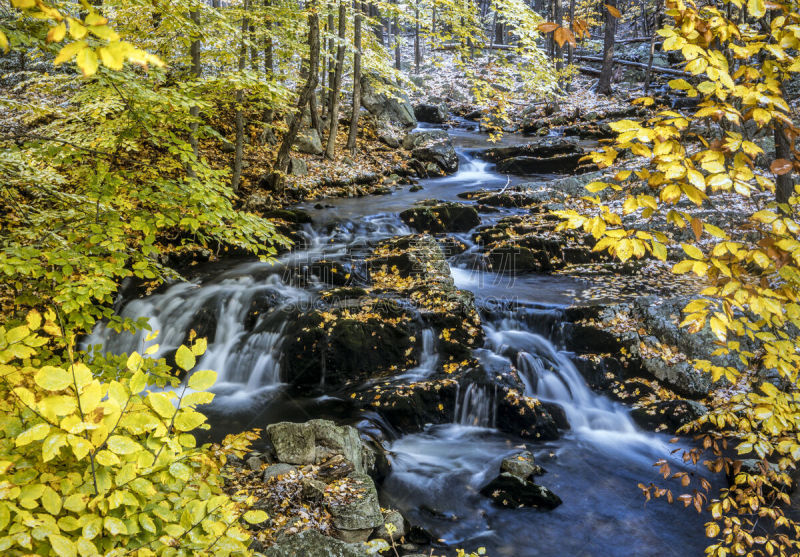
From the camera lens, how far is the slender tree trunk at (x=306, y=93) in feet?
39.3

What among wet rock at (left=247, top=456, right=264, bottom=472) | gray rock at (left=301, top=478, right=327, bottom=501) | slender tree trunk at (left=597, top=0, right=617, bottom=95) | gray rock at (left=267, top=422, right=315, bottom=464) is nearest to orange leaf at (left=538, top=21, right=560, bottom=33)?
gray rock at (left=301, top=478, right=327, bottom=501)

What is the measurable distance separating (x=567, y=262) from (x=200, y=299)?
347 inches

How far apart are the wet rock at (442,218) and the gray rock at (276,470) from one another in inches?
352

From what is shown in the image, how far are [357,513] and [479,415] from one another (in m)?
3.30

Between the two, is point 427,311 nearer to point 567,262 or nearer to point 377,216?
point 567,262

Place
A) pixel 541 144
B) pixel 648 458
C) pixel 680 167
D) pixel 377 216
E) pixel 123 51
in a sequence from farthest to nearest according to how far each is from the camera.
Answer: pixel 541 144, pixel 377 216, pixel 648 458, pixel 680 167, pixel 123 51

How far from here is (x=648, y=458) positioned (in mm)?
6379

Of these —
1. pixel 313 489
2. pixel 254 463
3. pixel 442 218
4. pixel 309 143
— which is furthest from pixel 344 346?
Answer: pixel 309 143

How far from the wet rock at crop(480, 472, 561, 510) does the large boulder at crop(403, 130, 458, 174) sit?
1469 centimetres

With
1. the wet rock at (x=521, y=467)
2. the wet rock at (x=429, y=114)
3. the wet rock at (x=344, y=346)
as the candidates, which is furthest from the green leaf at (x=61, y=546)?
the wet rock at (x=429, y=114)

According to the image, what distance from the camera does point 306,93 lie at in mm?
12570

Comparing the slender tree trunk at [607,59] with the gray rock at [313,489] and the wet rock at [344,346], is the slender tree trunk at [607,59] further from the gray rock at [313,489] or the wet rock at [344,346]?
the gray rock at [313,489]

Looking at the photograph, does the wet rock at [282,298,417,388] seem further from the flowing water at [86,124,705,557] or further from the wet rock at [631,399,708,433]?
the wet rock at [631,399,708,433]

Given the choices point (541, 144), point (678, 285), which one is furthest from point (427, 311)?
point (541, 144)
